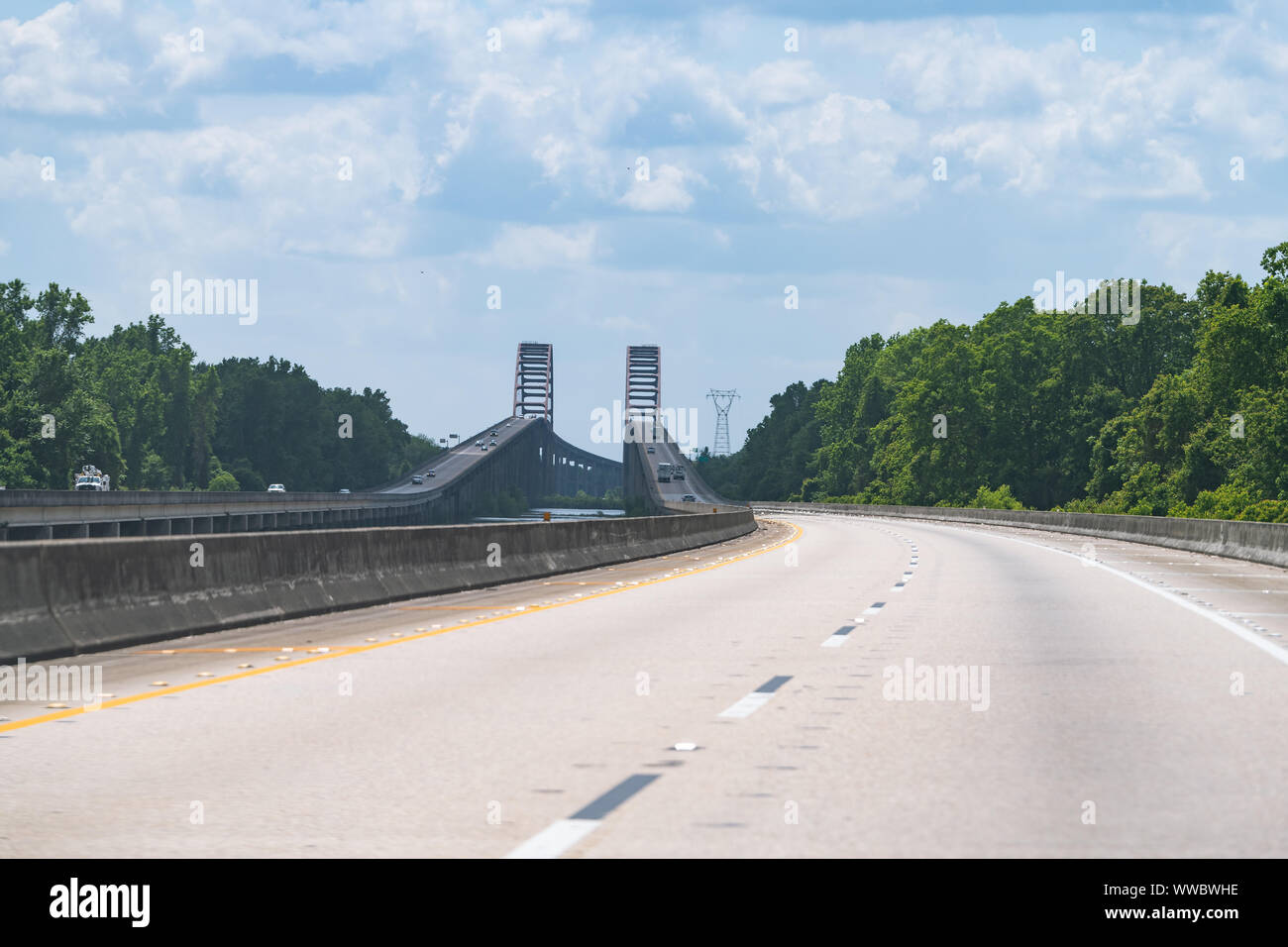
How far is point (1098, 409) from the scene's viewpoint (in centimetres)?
12900

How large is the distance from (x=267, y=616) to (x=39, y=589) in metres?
4.25

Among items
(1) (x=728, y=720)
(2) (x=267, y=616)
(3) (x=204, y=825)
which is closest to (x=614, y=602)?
(2) (x=267, y=616)

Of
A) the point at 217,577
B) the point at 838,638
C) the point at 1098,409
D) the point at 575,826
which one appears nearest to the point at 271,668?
the point at 217,577

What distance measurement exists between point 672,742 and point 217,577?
29.9 ft

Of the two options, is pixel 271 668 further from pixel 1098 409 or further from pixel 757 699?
pixel 1098 409

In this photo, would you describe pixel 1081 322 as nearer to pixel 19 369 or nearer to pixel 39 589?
pixel 19 369

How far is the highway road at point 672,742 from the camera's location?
22.3 ft

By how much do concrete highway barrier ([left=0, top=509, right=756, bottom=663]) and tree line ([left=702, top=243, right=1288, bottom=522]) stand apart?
52878 millimetres

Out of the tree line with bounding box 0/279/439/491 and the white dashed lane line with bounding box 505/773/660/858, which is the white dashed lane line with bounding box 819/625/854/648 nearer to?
the white dashed lane line with bounding box 505/773/660/858

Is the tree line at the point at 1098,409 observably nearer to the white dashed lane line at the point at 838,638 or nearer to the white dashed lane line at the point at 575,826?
the white dashed lane line at the point at 838,638

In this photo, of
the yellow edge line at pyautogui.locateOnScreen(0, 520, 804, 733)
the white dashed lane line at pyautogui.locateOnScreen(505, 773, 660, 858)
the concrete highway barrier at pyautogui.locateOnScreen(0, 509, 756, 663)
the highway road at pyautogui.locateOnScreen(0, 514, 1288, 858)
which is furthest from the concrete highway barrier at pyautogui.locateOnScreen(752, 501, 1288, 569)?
the white dashed lane line at pyautogui.locateOnScreen(505, 773, 660, 858)

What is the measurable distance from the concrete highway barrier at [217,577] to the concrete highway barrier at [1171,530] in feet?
53.6

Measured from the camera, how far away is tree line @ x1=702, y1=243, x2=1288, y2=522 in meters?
86.3

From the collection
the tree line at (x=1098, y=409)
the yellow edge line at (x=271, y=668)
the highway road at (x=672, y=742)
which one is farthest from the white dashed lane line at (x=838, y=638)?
the tree line at (x=1098, y=409)
